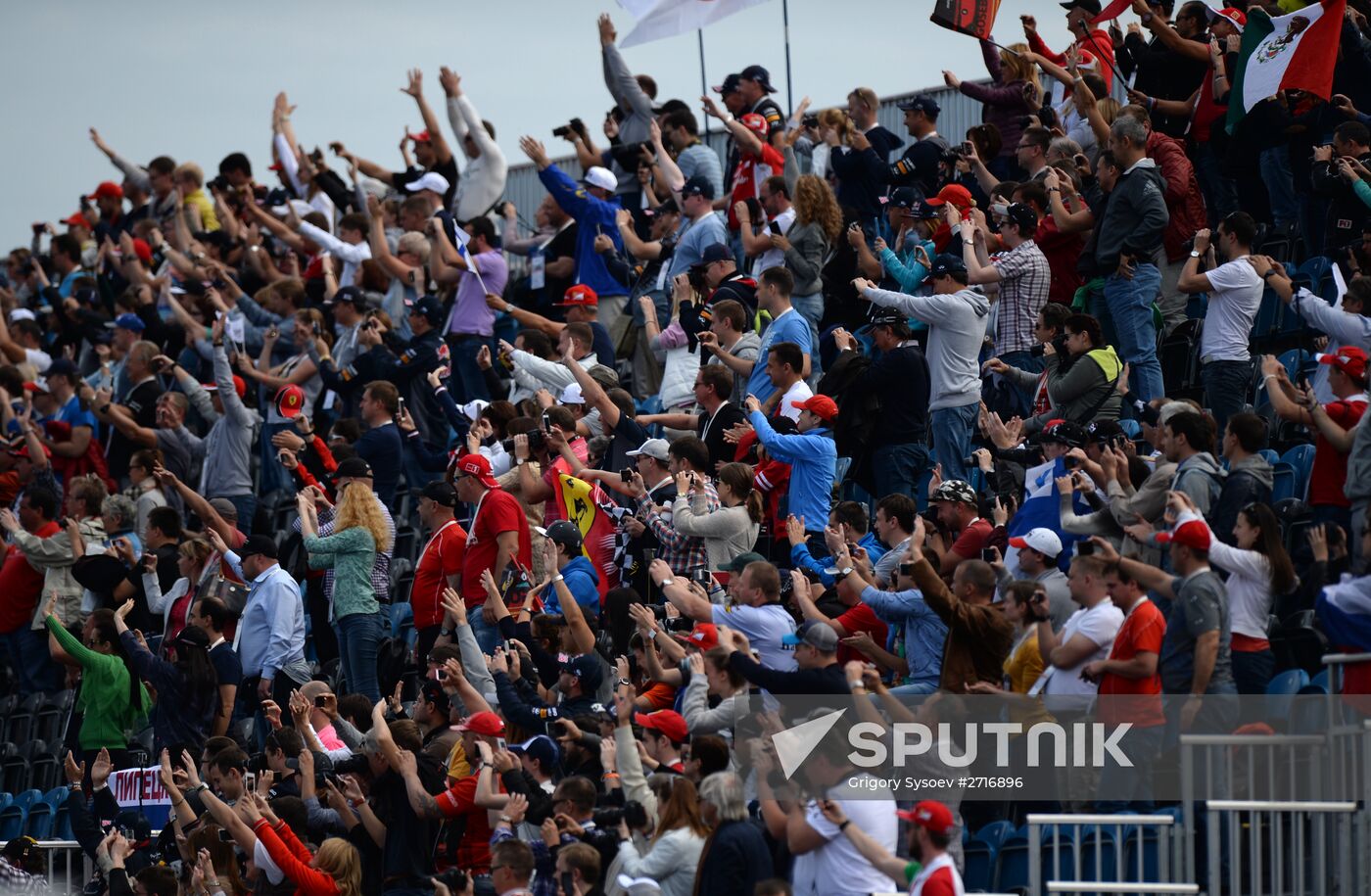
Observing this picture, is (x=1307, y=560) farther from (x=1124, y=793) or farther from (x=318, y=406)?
(x=318, y=406)

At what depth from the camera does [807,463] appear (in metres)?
13.3

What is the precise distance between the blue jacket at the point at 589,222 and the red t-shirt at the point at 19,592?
4853 millimetres

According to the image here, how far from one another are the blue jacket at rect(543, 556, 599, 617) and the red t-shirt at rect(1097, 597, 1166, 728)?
12.8 ft

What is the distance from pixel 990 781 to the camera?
1048 centimetres

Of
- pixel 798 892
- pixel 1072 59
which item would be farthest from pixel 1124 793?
pixel 1072 59

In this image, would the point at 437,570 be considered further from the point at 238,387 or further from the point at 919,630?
the point at 238,387

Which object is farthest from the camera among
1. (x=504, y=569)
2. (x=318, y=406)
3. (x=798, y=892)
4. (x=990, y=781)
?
(x=318, y=406)

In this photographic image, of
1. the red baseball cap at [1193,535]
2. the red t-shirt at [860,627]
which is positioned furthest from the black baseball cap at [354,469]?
the red baseball cap at [1193,535]

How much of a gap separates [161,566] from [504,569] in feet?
12.8

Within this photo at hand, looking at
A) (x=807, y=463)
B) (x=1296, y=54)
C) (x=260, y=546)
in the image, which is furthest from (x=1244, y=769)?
(x=260, y=546)

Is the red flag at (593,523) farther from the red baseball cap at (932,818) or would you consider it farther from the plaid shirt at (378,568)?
the red baseball cap at (932,818)

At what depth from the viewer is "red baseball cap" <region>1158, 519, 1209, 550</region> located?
32.8 feet

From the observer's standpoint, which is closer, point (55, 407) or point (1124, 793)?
point (1124, 793)

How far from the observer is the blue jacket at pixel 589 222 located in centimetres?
1848
